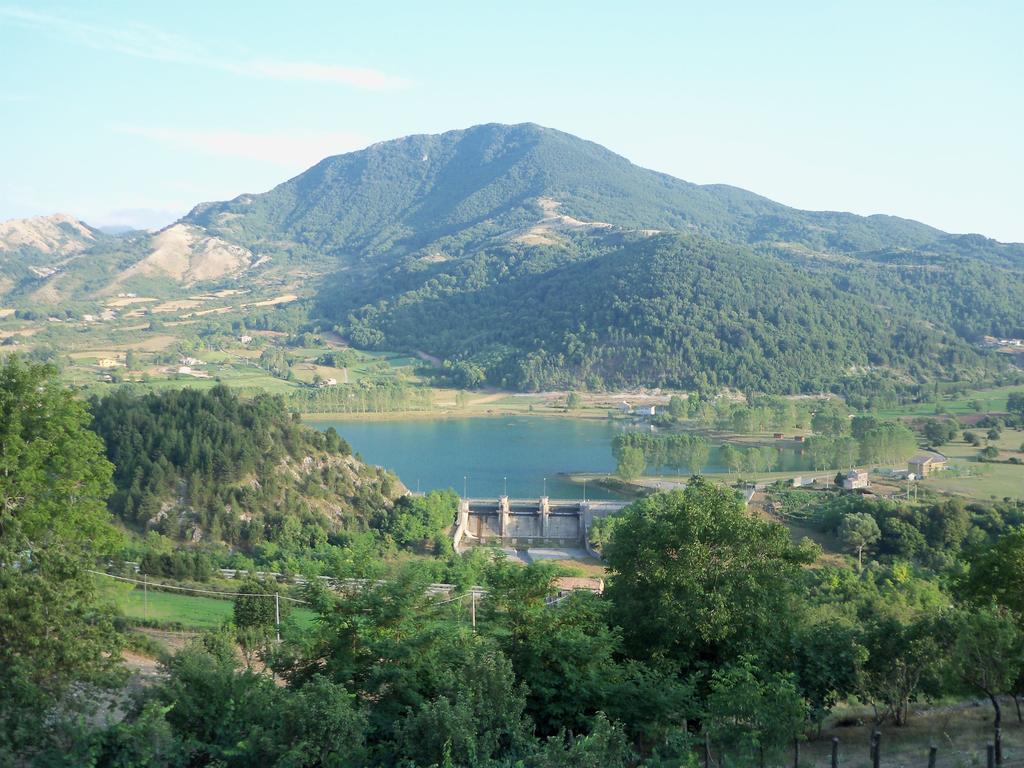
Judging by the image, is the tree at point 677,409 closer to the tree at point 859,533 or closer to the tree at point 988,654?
the tree at point 859,533

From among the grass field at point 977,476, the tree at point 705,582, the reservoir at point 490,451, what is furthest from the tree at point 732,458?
the tree at point 705,582

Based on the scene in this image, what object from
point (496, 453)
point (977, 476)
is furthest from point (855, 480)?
point (496, 453)

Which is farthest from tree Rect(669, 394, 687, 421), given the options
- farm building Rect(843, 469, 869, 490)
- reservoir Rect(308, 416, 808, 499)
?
farm building Rect(843, 469, 869, 490)

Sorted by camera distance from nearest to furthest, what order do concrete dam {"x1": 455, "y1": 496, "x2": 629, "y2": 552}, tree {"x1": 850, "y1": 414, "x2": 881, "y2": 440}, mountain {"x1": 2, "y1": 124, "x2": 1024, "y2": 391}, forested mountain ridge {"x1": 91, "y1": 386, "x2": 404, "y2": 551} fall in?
forested mountain ridge {"x1": 91, "y1": 386, "x2": 404, "y2": 551} → concrete dam {"x1": 455, "y1": 496, "x2": 629, "y2": 552} → tree {"x1": 850, "y1": 414, "x2": 881, "y2": 440} → mountain {"x1": 2, "y1": 124, "x2": 1024, "y2": 391}

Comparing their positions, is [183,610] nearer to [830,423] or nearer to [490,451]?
[490,451]

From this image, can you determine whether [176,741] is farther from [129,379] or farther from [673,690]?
[129,379]

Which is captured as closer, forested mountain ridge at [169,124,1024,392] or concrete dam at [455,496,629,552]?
concrete dam at [455,496,629,552]

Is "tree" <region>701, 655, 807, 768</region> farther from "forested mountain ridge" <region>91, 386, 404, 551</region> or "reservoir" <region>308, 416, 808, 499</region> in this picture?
"reservoir" <region>308, 416, 808, 499</region>

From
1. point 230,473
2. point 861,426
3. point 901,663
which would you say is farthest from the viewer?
point 861,426
